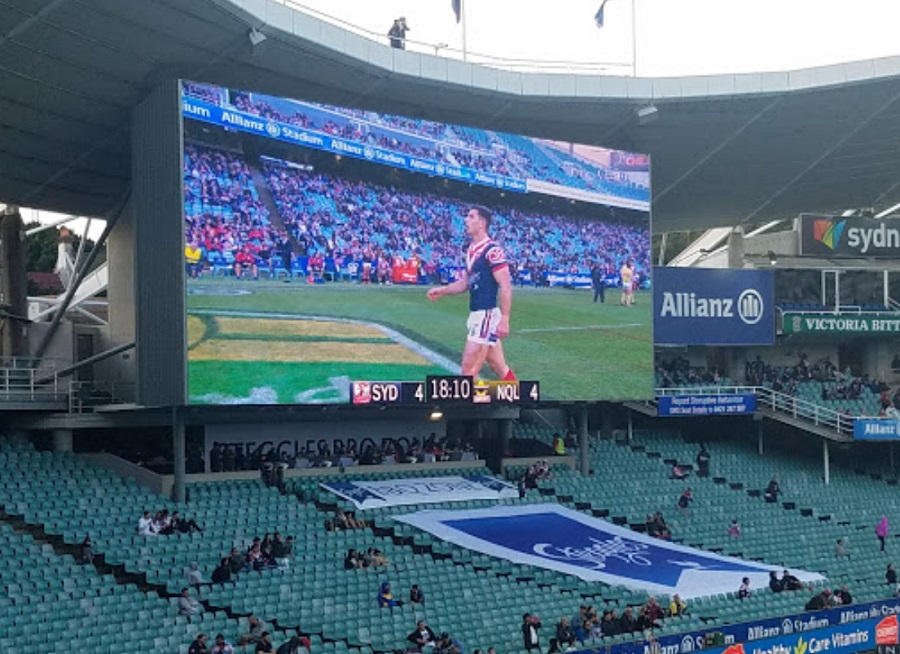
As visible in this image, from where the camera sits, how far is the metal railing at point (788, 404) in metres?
38.0

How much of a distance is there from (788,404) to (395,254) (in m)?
15.6

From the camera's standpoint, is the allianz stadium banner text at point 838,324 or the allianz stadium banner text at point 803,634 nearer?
the allianz stadium banner text at point 803,634

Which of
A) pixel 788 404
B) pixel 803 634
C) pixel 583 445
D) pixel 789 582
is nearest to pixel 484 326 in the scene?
pixel 583 445

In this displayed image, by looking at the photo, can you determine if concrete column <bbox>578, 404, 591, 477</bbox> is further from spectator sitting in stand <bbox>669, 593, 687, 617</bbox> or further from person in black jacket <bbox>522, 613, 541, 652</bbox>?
person in black jacket <bbox>522, 613, 541, 652</bbox>

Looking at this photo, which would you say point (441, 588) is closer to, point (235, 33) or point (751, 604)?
point (751, 604)

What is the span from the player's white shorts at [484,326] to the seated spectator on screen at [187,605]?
10307mm

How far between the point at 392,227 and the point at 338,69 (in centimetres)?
372

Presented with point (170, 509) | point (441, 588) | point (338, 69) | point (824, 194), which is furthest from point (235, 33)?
point (824, 194)

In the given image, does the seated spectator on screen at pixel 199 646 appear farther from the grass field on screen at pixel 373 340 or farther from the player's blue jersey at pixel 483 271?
the player's blue jersey at pixel 483 271

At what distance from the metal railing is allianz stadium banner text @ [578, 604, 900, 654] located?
13247 millimetres

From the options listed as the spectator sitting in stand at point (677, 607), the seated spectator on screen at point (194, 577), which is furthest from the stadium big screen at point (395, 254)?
the spectator sitting in stand at point (677, 607)

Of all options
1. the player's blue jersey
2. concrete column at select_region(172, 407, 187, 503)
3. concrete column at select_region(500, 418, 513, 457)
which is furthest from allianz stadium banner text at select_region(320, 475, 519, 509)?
the player's blue jersey

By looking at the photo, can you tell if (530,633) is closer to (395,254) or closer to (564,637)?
(564,637)

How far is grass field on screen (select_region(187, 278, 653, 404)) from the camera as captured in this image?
86.2 feet
